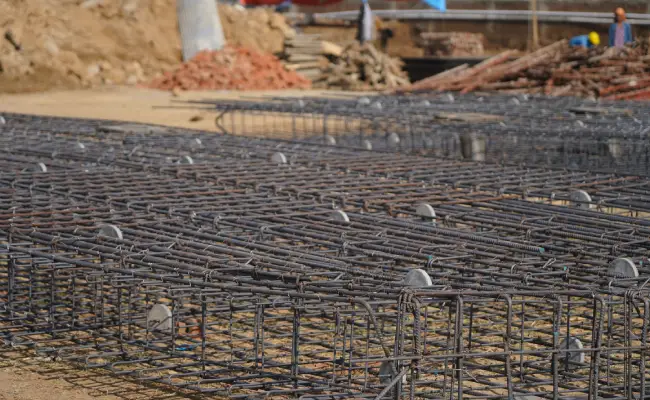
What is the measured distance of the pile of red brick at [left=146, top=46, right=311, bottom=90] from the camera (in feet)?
112

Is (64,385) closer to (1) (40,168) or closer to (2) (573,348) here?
(2) (573,348)

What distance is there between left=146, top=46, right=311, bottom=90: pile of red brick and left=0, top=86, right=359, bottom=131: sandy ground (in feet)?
3.03

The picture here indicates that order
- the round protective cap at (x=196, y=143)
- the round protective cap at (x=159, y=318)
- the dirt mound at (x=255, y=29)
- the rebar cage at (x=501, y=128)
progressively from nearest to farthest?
the round protective cap at (x=159, y=318)
the round protective cap at (x=196, y=143)
the rebar cage at (x=501, y=128)
the dirt mound at (x=255, y=29)

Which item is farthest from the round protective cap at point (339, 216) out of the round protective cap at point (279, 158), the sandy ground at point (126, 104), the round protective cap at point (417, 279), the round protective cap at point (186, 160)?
the sandy ground at point (126, 104)

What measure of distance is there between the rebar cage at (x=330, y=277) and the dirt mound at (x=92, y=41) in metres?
22.2

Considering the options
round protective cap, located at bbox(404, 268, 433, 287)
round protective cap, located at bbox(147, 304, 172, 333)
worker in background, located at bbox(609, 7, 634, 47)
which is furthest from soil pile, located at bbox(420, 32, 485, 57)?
round protective cap, located at bbox(404, 268, 433, 287)

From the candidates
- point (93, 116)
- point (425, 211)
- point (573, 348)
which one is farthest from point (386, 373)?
point (93, 116)

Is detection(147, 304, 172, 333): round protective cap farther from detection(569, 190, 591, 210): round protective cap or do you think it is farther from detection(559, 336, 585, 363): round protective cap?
detection(569, 190, 591, 210): round protective cap

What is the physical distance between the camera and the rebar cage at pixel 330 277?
646 centimetres

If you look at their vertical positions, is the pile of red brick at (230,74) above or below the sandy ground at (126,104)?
above

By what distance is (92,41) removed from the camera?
36.6m

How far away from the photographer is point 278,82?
35188 millimetres

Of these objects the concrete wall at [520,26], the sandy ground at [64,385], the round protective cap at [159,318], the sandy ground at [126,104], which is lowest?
the sandy ground at [126,104]

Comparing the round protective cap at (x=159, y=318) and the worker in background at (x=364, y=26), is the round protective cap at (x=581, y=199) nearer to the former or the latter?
the round protective cap at (x=159, y=318)
